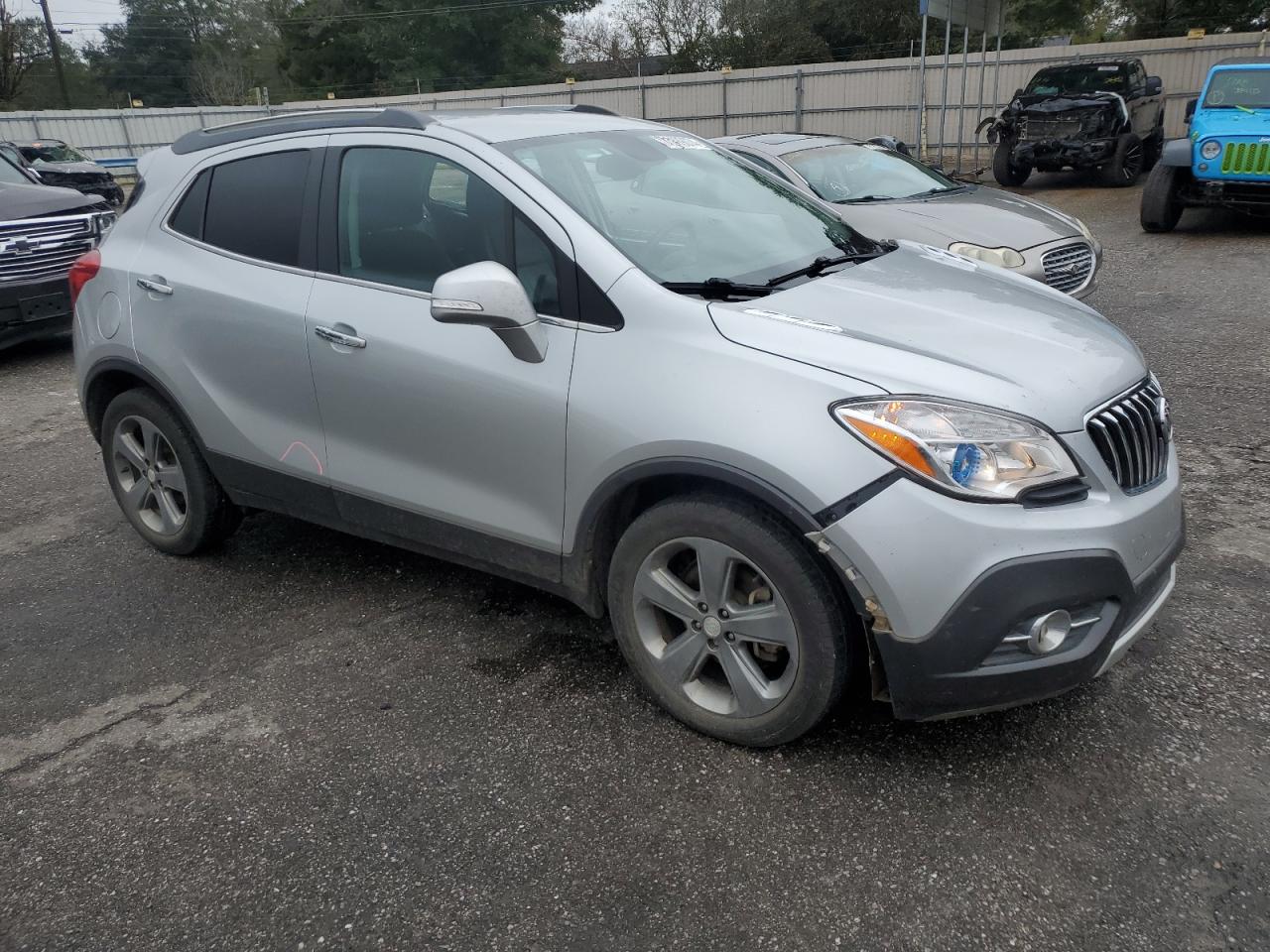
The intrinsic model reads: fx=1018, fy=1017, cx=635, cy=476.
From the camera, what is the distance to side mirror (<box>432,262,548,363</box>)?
282cm

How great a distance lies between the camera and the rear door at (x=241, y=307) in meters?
3.60

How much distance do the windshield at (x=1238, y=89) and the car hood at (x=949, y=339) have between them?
9.61 metres

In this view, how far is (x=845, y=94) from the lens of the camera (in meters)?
23.7

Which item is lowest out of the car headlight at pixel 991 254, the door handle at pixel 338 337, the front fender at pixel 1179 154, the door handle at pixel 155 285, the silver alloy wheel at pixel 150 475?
the silver alloy wheel at pixel 150 475

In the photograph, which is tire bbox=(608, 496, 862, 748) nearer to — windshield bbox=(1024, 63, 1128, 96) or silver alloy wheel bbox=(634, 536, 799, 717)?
silver alloy wheel bbox=(634, 536, 799, 717)

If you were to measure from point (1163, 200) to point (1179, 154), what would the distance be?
1.72 feet

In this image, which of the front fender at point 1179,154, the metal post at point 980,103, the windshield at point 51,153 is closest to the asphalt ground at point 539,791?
the front fender at point 1179,154

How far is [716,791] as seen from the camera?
9.00 ft

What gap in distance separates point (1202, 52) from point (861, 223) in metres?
17.2

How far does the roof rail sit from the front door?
0.07 m

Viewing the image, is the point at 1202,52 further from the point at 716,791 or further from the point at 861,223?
the point at 716,791

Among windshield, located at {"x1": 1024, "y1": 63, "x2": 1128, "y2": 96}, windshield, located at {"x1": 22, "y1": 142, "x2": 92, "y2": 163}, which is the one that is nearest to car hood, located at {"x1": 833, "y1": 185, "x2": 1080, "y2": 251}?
windshield, located at {"x1": 1024, "y1": 63, "x2": 1128, "y2": 96}

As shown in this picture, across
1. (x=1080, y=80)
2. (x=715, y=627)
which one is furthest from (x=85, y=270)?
(x=1080, y=80)

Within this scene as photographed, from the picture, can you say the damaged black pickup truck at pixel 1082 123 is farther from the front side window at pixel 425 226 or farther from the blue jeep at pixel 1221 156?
the front side window at pixel 425 226
